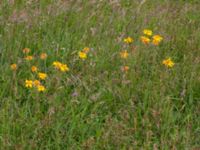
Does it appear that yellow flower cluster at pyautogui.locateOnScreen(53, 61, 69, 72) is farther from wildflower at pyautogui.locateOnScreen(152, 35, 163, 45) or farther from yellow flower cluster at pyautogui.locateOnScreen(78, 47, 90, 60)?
wildflower at pyautogui.locateOnScreen(152, 35, 163, 45)

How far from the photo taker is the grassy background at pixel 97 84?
2.82 meters

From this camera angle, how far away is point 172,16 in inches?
177

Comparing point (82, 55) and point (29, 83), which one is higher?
point (82, 55)

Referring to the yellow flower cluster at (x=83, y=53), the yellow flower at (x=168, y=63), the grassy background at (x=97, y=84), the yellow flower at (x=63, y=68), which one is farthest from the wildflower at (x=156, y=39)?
the yellow flower at (x=63, y=68)

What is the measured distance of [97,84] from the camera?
10.8 ft

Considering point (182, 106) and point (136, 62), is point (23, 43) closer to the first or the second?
point (136, 62)

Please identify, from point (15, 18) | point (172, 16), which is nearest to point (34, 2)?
point (15, 18)

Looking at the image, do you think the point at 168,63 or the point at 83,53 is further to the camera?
the point at 83,53

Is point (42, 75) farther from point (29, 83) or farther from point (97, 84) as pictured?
point (97, 84)

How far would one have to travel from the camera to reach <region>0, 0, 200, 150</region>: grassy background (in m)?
2.82

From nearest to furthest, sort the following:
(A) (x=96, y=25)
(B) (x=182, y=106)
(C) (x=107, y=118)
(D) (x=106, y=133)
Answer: (D) (x=106, y=133) < (C) (x=107, y=118) < (B) (x=182, y=106) < (A) (x=96, y=25)

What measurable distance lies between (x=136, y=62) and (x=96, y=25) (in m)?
0.82

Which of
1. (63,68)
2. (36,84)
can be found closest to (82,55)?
(63,68)

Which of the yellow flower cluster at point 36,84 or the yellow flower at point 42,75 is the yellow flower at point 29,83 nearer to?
the yellow flower cluster at point 36,84
